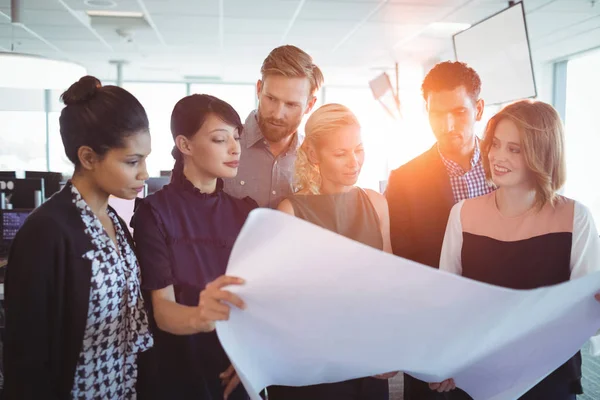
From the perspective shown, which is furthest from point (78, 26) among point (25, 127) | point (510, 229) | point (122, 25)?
point (510, 229)

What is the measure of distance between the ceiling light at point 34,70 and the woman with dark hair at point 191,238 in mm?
3049

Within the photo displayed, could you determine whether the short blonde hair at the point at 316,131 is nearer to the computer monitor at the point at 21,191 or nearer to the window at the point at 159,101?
the computer monitor at the point at 21,191

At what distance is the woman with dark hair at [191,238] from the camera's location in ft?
3.29

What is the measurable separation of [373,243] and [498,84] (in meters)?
4.18

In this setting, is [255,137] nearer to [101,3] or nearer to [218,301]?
[218,301]

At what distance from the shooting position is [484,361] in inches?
32.5

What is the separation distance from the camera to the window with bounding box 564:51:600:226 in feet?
21.3

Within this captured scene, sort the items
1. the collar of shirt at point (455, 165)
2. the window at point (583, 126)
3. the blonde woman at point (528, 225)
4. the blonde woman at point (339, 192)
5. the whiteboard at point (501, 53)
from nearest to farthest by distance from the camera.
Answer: the blonde woman at point (528, 225) → the blonde woman at point (339, 192) → the collar of shirt at point (455, 165) → the whiteboard at point (501, 53) → the window at point (583, 126)

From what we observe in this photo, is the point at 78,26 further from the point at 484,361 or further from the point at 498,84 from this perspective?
the point at 484,361

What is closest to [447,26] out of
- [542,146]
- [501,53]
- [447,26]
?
[447,26]

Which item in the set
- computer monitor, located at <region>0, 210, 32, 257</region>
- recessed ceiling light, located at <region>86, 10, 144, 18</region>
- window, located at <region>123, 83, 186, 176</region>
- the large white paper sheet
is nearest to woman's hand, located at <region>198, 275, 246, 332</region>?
the large white paper sheet

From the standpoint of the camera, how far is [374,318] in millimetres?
671

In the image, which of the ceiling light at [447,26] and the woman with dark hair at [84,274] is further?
the ceiling light at [447,26]

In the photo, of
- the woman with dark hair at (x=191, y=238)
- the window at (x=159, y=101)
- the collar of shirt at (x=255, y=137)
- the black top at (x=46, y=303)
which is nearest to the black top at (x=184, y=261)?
the woman with dark hair at (x=191, y=238)
